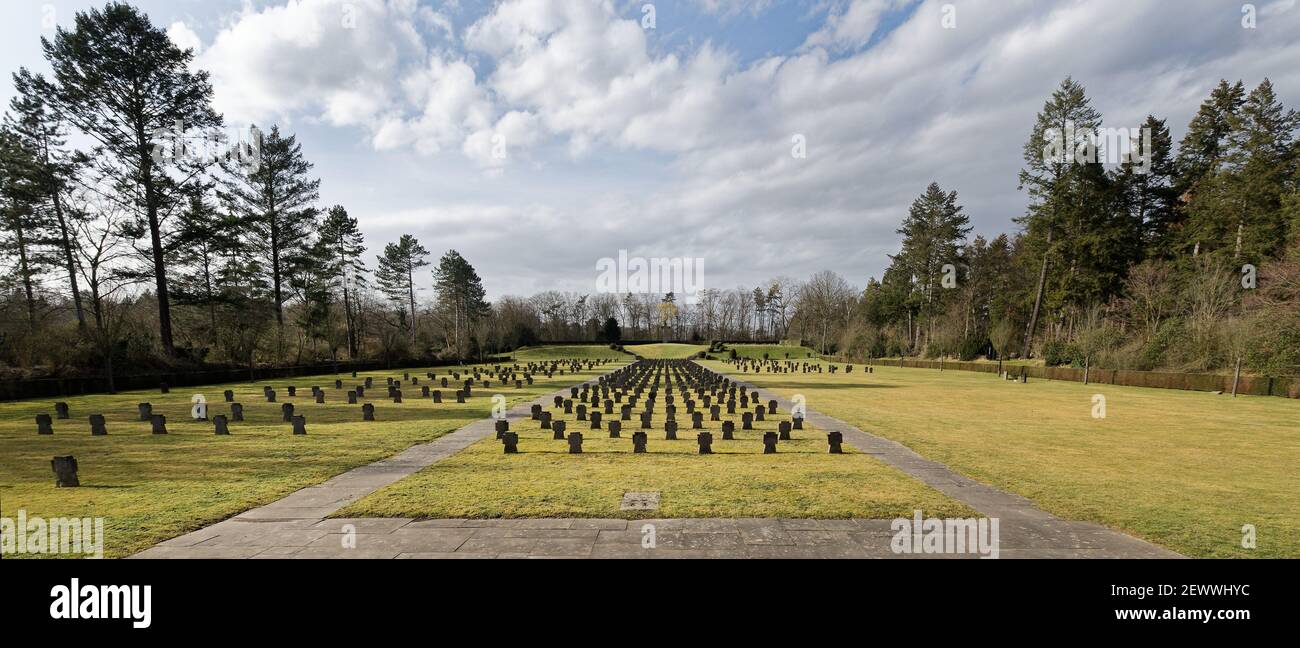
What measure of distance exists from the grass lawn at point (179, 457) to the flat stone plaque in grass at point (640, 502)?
4.87 meters

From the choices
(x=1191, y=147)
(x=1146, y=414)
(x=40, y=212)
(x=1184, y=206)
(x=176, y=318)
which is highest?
(x=1191, y=147)

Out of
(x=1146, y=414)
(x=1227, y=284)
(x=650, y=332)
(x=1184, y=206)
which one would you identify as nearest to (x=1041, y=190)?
(x=1184, y=206)

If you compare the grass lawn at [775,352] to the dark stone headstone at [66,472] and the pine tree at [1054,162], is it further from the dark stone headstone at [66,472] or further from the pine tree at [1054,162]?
the dark stone headstone at [66,472]

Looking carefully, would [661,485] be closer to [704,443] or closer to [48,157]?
[704,443]

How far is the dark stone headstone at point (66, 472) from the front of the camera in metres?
6.94

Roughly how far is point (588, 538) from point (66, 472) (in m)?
8.02

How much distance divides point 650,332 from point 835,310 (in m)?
42.4

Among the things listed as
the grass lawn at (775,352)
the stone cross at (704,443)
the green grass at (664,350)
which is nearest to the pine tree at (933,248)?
the grass lawn at (775,352)

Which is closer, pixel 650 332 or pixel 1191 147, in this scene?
pixel 1191 147

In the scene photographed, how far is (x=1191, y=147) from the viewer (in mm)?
39375

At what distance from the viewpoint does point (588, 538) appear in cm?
519

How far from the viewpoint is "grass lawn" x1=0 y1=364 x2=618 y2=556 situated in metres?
5.98

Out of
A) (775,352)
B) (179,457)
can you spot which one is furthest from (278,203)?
(775,352)
